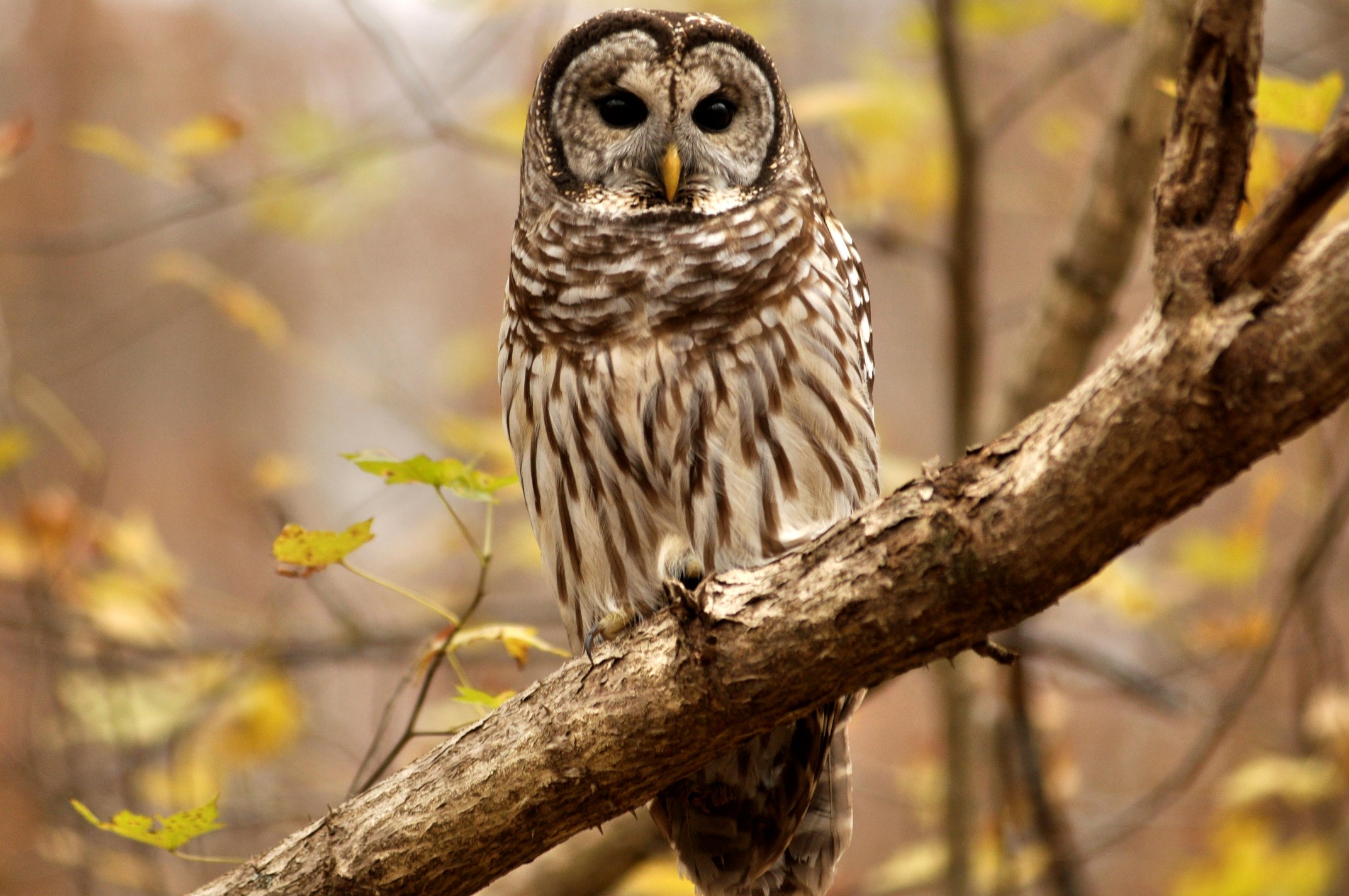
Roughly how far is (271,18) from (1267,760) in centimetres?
782

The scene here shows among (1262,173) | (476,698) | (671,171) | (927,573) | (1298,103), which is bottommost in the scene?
(927,573)

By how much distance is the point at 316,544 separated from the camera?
194 centimetres

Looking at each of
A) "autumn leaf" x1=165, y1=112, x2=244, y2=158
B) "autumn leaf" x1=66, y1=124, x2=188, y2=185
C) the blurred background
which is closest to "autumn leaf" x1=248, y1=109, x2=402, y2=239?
the blurred background

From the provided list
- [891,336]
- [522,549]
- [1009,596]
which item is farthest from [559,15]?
[891,336]

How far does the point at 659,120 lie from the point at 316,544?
1.18 metres

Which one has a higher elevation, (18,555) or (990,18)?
(990,18)

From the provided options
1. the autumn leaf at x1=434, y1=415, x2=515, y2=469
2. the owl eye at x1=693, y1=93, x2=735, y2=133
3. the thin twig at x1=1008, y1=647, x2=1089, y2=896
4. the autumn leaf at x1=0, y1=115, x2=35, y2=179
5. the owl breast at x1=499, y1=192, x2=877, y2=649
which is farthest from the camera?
the thin twig at x1=1008, y1=647, x2=1089, y2=896

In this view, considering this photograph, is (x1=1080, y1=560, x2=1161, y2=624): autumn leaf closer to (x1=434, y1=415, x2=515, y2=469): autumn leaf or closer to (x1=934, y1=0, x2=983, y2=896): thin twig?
(x1=934, y1=0, x2=983, y2=896): thin twig

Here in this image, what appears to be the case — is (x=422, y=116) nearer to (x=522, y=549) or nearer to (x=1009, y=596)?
(x=522, y=549)

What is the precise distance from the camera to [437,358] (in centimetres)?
661

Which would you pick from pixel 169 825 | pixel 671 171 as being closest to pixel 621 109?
pixel 671 171

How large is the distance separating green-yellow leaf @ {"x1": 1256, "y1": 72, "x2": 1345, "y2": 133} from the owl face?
1000 millimetres

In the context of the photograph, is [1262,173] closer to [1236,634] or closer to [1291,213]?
[1291,213]

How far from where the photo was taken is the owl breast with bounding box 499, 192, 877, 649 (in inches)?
89.6
